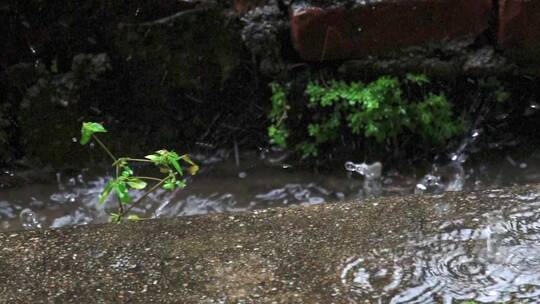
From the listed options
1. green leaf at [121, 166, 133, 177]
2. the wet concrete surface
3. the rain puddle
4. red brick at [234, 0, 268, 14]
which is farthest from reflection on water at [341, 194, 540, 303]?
red brick at [234, 0, 268, 14]

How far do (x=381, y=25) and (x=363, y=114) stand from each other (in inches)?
12.4

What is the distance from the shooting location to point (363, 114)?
104 inches

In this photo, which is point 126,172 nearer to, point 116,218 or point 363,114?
point 116,218

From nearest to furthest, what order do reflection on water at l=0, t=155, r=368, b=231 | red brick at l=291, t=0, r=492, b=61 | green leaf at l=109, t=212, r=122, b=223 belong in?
green leaf at l=109, t=212, r=122, b=223, red brick at l=291, t=0, r=492, b=61, reflection on water at l=0, t=155, r=368, b=231

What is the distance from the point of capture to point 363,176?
9.41 ft

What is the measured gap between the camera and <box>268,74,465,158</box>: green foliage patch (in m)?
2.63

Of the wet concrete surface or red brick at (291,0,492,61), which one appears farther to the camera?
red brick at (291,0,492,61)

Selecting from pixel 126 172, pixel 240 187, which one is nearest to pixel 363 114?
pixel 240 187

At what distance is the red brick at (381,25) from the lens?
8.34 feet

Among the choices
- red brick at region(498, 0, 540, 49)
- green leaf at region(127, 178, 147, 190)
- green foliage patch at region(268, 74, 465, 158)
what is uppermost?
red brick at region(498, 0, 540, 49)

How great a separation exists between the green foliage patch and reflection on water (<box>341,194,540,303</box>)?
1.16 metres

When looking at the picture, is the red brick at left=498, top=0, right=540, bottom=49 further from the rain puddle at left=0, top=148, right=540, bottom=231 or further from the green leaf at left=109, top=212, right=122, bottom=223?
the green leaf at left=109, top=212, right=122, bottom=223

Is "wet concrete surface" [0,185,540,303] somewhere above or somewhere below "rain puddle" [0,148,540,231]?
above

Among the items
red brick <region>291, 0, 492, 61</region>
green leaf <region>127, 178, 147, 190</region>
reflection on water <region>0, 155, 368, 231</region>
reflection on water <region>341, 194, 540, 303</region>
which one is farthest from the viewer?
reflection on water <region>0, 155, 368, 231</region>
